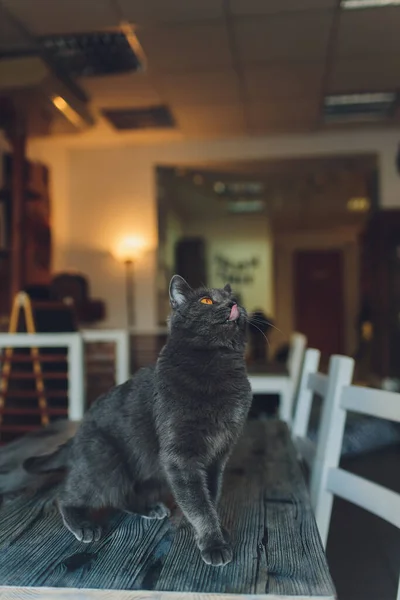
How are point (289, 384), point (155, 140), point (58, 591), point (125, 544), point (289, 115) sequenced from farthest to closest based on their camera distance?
1. point (155, 140)
2. point (289, 115)
3. point (289, 384)
4. point (125, 544)
5. point (58, 591)

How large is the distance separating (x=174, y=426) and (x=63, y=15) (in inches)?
130

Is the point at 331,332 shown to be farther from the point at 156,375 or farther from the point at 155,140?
the point at 156,375

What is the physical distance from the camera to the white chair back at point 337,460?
95cm

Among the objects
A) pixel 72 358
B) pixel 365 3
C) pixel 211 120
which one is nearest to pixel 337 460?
pixel 72 358

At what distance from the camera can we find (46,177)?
208 inches

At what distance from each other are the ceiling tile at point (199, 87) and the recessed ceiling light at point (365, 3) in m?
1.07

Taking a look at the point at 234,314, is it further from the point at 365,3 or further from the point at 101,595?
the point at 365,3

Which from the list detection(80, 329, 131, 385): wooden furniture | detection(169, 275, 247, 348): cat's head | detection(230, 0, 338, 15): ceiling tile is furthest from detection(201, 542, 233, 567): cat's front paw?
detection(230, 0, 338, 15): ceiling tile

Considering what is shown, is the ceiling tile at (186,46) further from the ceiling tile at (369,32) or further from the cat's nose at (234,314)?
the cat's nose at (234,314)

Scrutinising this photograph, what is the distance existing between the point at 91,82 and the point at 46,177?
49.8 inches

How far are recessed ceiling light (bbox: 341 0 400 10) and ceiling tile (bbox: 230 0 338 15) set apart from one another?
81mm

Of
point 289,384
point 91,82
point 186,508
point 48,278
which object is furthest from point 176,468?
point 48,278

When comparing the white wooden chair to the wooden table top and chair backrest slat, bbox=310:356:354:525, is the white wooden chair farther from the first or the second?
the wooden table top

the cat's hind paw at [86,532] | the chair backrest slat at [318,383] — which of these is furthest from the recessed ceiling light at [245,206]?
the cat's hind paw at [86,532]
